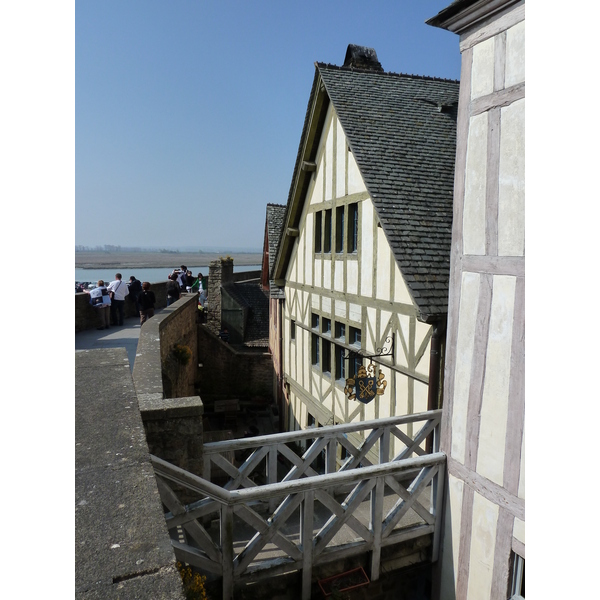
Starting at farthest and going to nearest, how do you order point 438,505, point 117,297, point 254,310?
point 254,310 < point 117,297 < point 438,505

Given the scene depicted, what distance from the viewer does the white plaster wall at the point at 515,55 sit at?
4.36 meters

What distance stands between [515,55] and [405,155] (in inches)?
181

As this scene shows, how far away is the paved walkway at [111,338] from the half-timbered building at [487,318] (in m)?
7.85

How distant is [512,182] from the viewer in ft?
14.6

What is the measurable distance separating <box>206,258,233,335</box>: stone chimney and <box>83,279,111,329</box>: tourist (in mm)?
6385

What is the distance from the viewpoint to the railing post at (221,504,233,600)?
4.30m

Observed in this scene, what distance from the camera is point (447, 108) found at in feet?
35.7

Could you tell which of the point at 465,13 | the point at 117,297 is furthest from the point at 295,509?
the point at 117,297

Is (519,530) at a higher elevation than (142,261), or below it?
below

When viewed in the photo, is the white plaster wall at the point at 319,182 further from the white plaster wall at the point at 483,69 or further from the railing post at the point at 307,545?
the railing post at the point at 307,545

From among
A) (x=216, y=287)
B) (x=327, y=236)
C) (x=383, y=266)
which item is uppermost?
(x=327, y=236)

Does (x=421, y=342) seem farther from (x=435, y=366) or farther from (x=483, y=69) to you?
(x=483, y=69)

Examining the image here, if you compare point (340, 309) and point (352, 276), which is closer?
point (352, 276)
